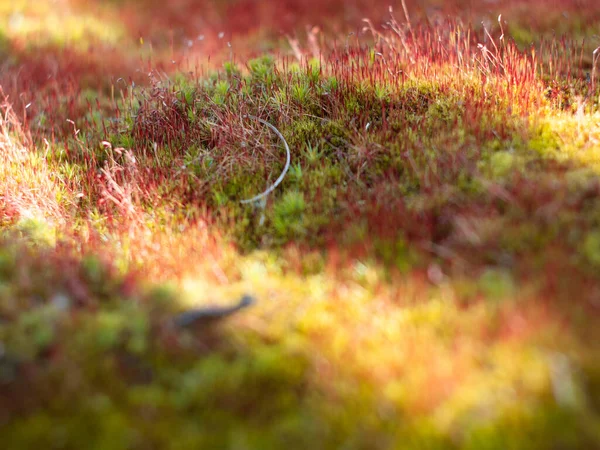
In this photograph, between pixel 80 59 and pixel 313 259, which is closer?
pixel 313 259

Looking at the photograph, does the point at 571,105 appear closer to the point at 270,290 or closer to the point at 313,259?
the point at 313,259

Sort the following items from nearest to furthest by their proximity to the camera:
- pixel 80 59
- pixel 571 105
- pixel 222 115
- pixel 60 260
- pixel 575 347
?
pixel 575 347, pixel 60 260, pixel 571 105, pixel 222 115, pixel 80 59

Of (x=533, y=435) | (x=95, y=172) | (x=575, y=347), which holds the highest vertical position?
(x=95, y=172)

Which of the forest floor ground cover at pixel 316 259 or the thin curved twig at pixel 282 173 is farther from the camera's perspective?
the thin curved twig at pixel 282 173

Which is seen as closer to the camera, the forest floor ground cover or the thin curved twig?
the forest floor ground cover

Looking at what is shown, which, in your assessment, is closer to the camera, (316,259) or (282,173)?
(316,259)

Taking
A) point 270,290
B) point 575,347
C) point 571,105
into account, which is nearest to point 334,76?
point 571,105

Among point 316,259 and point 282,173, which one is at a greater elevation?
point 282,173

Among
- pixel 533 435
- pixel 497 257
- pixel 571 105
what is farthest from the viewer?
pixel 571 105
